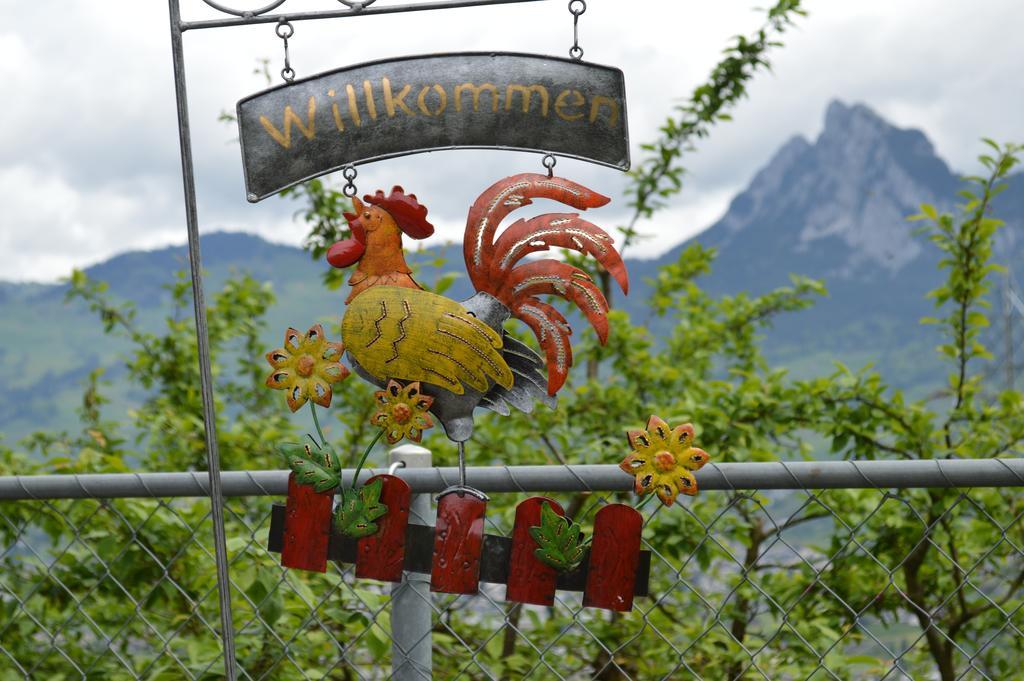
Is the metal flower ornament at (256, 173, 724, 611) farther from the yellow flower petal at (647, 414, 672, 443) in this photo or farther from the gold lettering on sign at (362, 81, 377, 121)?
the gold lettering on sign at (362, 81, 377, 121)

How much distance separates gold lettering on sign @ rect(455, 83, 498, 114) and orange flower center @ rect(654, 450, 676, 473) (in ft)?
1.82

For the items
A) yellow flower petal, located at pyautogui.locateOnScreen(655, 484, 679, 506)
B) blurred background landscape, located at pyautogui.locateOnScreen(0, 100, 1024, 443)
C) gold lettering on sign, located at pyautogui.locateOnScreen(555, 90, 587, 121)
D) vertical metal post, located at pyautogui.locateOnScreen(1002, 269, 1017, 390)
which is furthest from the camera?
blurred background landscape, located at pyautogui.locateOnScreen(0, 100, 1024, 443)

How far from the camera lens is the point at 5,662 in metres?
2.29

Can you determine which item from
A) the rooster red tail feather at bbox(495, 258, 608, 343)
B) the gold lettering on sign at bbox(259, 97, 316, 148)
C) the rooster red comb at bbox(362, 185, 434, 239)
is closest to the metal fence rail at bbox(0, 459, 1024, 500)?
the rooster red tail feather at bbox(495, 258, 608, 343)

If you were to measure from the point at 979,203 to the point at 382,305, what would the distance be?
2064 mm

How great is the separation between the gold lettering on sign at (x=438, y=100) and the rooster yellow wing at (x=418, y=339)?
Result: 0.89ft

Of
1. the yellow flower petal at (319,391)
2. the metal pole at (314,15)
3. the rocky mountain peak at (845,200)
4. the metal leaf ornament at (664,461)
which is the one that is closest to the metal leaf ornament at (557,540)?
the metal leaf ornament at (664,461)

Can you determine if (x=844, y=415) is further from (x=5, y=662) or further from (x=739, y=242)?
(x=739, y=242)

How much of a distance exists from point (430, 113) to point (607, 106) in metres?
0.26

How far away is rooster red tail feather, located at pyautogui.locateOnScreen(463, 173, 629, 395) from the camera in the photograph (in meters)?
1.55

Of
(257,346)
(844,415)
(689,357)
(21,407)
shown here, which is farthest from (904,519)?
(21,407)

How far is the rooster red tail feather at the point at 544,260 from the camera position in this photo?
155 cm

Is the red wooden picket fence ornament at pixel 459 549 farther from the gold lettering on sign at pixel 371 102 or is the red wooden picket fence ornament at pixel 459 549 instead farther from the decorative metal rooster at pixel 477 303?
the gold lettering on sign at pixel 371 102

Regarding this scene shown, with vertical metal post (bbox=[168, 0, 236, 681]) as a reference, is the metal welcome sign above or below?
above
